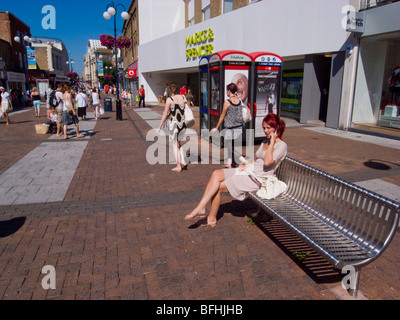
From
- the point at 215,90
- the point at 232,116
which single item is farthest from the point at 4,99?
the point at 232,116

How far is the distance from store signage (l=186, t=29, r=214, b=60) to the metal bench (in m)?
16.9

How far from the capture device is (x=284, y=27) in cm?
1375

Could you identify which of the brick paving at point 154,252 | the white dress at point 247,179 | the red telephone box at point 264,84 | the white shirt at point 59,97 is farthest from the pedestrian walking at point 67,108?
the white dress at point 247,179

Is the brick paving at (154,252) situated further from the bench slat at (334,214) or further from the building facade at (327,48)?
the building facade at (327,48)

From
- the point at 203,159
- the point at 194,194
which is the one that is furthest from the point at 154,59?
the point at 194,194

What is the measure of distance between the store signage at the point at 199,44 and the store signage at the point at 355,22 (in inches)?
392

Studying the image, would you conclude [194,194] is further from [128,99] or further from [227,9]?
[128,99]

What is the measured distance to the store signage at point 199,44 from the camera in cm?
1950

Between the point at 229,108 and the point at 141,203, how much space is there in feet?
9.06

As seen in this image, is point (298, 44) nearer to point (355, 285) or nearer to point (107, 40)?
point (355, 285)

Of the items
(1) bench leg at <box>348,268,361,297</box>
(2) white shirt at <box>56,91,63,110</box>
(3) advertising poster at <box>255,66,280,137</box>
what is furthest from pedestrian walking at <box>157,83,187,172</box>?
(2) white shirt at <box>56,91,63,110</box>

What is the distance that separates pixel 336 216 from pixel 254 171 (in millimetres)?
1105

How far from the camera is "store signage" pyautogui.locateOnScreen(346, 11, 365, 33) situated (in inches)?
413

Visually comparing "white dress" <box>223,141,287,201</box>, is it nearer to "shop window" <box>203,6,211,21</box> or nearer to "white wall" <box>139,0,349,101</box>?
"white wall" <box>139,0,349,101</box>
